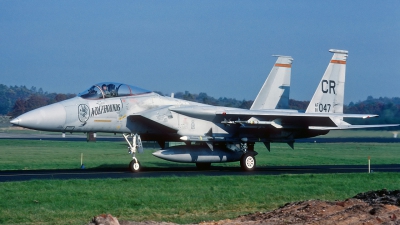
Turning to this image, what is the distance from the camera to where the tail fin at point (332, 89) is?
2689cm

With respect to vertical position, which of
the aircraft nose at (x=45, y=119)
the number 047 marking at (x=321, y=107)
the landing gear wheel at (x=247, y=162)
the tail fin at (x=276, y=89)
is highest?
the tail fin at (x=276, y=89)

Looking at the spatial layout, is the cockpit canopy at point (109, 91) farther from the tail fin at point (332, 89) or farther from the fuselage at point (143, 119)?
the tail fin at point (332, 89)

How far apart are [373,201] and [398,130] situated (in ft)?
109

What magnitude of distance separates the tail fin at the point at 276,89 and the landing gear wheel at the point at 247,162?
4538 millimetres

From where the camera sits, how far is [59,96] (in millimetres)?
80125

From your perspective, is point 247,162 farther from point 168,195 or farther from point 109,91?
point 168,195

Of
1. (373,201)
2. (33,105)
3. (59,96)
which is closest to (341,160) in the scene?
(373,201)

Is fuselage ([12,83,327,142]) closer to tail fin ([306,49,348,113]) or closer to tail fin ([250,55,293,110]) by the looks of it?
tail fin ([306,49,348,113])

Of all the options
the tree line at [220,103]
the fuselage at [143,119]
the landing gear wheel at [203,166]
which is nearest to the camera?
the fuselage at [143,119]


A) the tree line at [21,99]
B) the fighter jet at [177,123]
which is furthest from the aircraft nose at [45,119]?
the tree line at [21,99]

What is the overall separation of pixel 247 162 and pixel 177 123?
9.94 ft

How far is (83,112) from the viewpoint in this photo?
70.7 feet

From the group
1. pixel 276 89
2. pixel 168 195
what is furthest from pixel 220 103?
pixel 168 195

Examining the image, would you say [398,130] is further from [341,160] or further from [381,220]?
[381,220]
